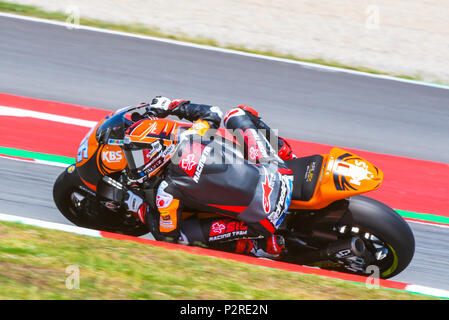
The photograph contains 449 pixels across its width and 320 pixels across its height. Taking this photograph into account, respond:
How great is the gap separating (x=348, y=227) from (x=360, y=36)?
682cm

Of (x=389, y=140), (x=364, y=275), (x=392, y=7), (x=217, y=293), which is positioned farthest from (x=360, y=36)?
(x=217, y=293)

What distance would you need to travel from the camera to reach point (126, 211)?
202 inches

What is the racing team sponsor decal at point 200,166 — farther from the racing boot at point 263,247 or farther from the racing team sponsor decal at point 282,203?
the racing boot at point 263,247

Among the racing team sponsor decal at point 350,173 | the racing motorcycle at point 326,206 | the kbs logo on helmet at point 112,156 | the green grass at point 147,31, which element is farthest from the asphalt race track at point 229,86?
the kbs logo on helmet at point 112,156

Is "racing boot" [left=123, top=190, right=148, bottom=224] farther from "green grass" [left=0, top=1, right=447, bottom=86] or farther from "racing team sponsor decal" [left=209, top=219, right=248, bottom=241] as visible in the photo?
"green grass" [left=0, top=1, right=447, bottom=86]

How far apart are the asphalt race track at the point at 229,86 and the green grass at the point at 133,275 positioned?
373 cm

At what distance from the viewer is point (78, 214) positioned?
528cm

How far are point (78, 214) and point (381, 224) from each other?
2.53 meters

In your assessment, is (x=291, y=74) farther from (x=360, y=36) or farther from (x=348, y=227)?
(x=348, y=227)

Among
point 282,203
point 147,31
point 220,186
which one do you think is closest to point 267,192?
point 282,203

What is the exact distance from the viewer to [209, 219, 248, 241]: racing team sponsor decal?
4820 mm

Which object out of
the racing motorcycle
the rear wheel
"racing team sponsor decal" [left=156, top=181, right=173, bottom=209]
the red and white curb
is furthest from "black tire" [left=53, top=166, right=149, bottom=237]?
the rear wheel

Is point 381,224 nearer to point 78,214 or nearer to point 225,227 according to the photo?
point 225,227

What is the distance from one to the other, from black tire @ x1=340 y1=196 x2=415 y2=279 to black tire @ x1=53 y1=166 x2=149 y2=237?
184 centimetres
